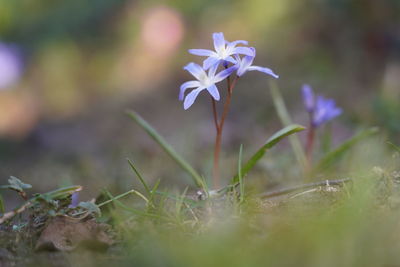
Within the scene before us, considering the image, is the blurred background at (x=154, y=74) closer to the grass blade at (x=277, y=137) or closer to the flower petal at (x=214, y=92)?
the grass blade at (x=277, y=137)

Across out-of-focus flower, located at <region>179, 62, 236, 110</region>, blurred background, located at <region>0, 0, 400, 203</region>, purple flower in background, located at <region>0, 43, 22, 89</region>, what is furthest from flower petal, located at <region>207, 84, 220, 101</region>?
purple flower in background, located at <region>0, 43, 22, 89</region>

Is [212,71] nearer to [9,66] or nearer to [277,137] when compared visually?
[277,137]

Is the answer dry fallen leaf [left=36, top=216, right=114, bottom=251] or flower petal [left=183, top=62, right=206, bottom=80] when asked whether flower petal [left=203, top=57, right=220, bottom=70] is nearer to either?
flower petal [left=183, top=62, right=206, bottom=80]

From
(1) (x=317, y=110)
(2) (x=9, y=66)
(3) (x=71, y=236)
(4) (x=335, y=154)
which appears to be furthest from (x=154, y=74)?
(3) (x=71, y=236)

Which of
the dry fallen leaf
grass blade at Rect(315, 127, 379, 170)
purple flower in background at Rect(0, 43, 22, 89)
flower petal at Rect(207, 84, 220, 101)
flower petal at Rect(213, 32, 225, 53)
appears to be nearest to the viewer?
the dry fallen leaf

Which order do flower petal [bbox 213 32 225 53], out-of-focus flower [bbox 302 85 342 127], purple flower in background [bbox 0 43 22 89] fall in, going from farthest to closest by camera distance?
purple flower in background [bbox 0 43 22 89] < out-of-focus flower [bbox 302 85 342 127] < flower petal [bbox 213 32 225 53]

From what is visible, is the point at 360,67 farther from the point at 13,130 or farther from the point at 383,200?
the point at 383,200
